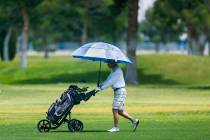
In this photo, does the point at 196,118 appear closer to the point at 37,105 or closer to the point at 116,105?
the point at 116,105

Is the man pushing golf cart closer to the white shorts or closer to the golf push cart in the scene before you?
the white shorts

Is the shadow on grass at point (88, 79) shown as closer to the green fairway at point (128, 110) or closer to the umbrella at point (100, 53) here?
the green fairway at point (128, 110)

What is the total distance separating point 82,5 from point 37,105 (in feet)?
212

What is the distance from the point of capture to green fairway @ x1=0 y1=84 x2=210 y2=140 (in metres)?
23.9

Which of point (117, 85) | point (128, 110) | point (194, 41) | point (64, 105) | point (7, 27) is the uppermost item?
point (7, 27)

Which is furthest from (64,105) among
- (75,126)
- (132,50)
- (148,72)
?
(148,72)

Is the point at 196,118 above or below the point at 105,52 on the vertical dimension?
below

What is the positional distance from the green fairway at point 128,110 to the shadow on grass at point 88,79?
16.1 meters

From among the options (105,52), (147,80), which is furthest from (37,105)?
(147,80)

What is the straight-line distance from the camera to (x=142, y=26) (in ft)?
478

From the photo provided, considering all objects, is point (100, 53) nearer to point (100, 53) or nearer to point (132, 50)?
point (100, 53)

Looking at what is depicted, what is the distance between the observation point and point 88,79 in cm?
7019

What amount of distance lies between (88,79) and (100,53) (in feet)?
148

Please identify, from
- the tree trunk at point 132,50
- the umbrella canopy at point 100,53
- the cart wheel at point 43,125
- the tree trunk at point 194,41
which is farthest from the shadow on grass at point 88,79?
the cart wheel at point 43,125
